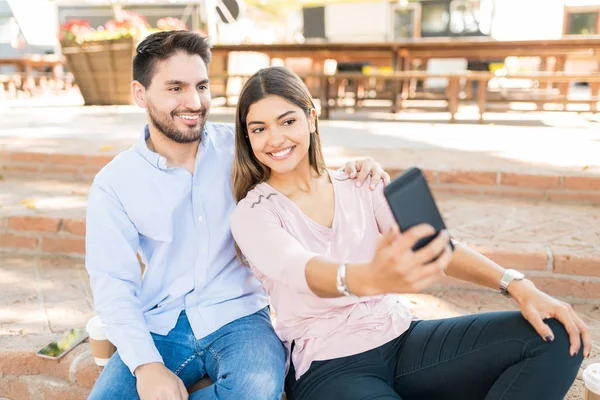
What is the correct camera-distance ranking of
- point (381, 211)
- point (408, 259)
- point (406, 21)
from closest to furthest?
point (408, 259) → point (381, 211) → point (406, 21)

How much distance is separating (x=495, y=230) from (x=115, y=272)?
2021 millimetres

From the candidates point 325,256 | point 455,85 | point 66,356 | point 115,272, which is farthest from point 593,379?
point 455,85

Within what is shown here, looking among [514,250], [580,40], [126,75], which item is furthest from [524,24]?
[514,250]

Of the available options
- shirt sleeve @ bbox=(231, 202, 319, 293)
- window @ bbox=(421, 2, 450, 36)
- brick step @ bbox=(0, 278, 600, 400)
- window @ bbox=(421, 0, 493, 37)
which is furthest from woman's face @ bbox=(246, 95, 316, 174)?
window @ bbox=(421, 2, 450, 36)

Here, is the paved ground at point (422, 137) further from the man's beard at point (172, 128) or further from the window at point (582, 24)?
the window at point (582, 24)

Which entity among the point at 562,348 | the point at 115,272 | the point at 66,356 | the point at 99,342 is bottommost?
the point at 66,356

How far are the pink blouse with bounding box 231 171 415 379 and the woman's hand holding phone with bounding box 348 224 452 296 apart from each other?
1.35ft

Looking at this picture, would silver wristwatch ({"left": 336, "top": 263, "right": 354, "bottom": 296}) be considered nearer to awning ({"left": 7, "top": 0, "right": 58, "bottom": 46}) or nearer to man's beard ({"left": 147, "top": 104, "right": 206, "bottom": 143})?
man's beard ({"left": 147, "top": 104, "right": 206, "bottom": 143})

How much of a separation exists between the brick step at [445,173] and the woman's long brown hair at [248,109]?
1814mm

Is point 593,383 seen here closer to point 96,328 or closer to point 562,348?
point 562,348

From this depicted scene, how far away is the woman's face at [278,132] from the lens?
65.4 inches

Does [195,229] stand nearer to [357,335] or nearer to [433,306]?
[357,335]

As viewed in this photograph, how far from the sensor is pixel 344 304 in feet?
5.22

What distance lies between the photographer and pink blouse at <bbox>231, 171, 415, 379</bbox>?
5.12 feet
